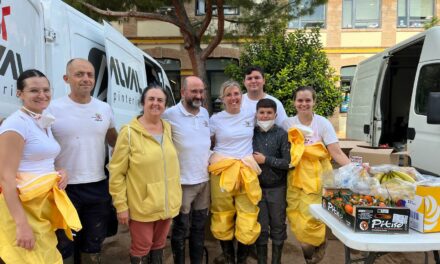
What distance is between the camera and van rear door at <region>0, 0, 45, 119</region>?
2.33m

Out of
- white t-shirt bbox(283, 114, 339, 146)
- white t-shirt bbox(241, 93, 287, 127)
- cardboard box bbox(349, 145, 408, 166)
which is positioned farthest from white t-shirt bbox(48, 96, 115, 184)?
cardboard box bbox(349, 145, 408, 166)

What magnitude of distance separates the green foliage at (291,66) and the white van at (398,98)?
4.42 feet

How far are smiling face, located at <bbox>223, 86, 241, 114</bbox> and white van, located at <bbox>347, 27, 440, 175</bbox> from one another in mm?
2631

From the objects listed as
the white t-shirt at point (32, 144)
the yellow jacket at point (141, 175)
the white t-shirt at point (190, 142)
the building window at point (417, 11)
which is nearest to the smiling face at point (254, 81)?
the white t-shirt at point (190, 142)

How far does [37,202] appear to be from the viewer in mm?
2117

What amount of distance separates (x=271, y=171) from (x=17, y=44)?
6.86ft

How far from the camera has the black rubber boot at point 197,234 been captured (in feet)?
10.8

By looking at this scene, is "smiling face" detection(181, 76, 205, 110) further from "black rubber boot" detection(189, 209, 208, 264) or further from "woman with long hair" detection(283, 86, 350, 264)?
"black rubber boot" detection(189, 209, 208, 264)

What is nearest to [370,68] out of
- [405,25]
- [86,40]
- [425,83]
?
[425,83]

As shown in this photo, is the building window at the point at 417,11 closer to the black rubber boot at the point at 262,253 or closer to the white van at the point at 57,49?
the white van at the point at 57,49

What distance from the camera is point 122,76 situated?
3.67m

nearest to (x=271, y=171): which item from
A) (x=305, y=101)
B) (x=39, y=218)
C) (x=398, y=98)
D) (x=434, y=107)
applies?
(x=305, y=101)

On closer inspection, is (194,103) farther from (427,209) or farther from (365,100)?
(365,100)

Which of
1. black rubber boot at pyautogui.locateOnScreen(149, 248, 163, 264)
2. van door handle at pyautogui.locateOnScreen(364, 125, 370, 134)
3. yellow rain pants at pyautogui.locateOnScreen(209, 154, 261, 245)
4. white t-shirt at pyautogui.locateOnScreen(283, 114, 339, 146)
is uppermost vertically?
white t-shirt at pyautogui.locateOnScreen(283, 114, 339, 146)
